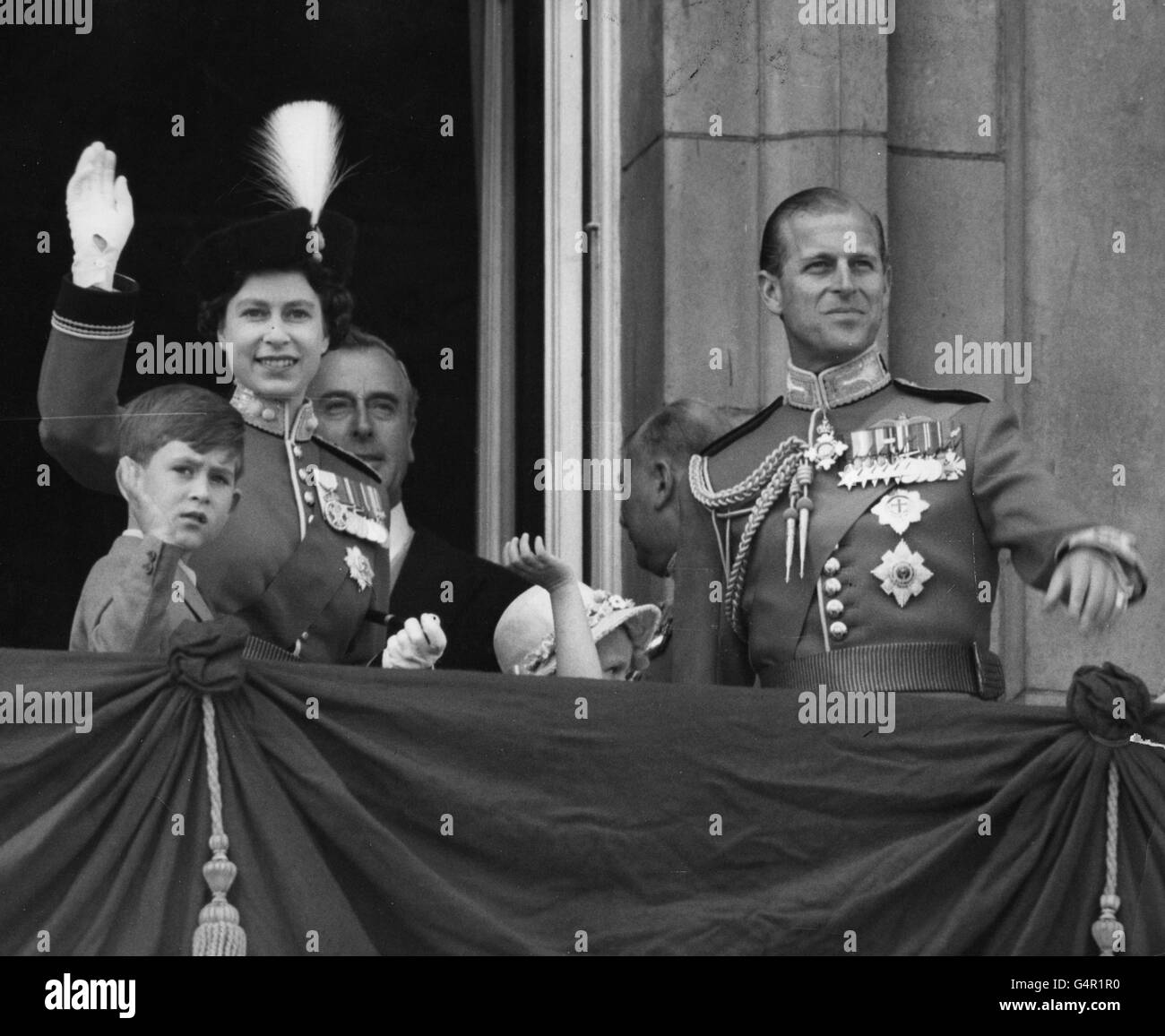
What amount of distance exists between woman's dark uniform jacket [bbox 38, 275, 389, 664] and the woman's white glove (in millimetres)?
390

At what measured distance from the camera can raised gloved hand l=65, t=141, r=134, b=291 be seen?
30.5 ft

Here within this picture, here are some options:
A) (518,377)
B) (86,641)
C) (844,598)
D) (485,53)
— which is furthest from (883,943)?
(485,53)

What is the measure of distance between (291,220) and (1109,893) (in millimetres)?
3087

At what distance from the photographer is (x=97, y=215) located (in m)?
9.62

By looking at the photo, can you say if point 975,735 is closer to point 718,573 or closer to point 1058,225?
point 718,573

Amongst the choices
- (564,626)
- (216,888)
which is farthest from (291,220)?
(216,888)

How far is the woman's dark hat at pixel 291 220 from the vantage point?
953 cm

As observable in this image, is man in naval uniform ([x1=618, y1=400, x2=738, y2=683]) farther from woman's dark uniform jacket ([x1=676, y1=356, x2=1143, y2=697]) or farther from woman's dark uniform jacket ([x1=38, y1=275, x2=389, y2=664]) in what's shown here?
woman's dark uniform jacket ([x1=38, y1=275, x2=389, y2=664])

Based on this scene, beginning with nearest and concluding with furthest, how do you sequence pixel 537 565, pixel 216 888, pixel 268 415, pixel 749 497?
pixel 216 888
pixel 537 565
pixel 749 497
pixel 268 415

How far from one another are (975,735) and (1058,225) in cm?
280

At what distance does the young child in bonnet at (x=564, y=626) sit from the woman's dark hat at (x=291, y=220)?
1.09 metres

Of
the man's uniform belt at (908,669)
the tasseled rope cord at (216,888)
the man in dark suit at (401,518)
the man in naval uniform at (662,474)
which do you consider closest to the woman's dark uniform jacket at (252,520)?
the man in dark suit at (401,518)

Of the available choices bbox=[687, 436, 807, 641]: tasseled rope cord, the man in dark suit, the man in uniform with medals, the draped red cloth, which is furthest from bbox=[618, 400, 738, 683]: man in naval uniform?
the draped red cloth

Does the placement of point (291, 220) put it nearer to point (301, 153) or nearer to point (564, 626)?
point (301, 153)
